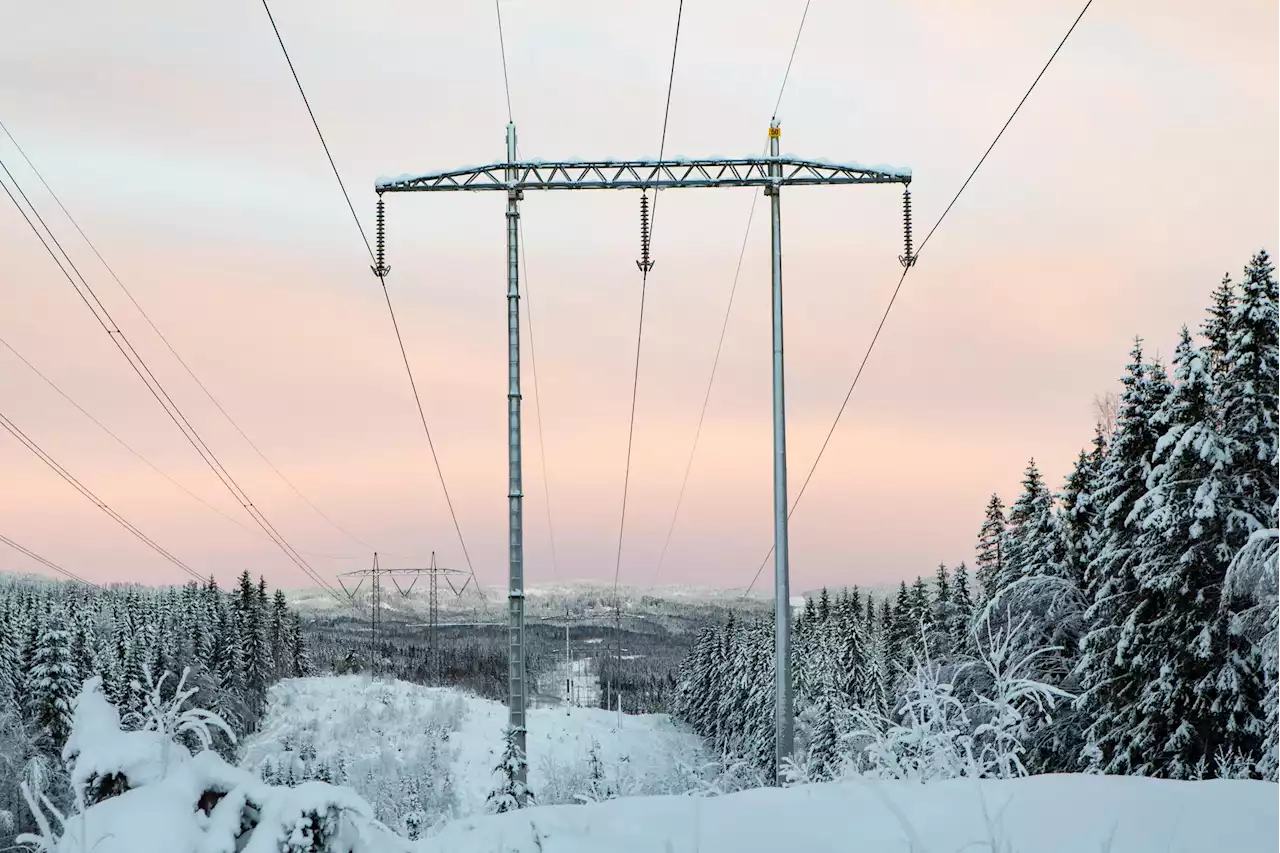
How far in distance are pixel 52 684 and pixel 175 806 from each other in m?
41.2

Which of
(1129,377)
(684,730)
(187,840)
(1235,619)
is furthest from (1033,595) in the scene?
(684,730)

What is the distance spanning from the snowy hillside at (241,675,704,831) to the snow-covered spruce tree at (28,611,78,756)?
17853 mm

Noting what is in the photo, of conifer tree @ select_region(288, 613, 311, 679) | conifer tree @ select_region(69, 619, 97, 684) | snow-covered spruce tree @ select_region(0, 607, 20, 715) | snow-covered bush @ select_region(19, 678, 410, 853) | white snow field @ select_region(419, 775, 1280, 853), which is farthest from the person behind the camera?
conifer tree @ select_region(288, 613, 311, 679)

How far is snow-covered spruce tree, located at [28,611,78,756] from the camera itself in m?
38.1

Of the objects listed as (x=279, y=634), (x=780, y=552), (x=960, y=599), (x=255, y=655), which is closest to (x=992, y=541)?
(x=960, y=599)

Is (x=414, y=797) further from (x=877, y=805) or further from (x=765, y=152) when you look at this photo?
(x=877, y=805)

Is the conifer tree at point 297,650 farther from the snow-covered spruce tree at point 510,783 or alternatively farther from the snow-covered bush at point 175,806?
the snow-covered bush at point 175,806

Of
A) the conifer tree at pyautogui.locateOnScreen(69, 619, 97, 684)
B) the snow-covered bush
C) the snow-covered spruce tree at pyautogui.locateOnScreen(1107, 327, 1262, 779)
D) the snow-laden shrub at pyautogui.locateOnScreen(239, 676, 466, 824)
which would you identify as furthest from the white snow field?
the snow-laden shrub at pyautogui.locateOnScreen(239, 676, 466, 824)

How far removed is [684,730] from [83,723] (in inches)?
4184

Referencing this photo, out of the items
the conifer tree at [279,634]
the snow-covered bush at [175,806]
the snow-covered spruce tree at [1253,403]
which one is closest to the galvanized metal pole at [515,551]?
the snow-covered bush at [175,806]

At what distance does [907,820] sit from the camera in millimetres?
4672

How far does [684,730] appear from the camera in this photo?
10569 cm

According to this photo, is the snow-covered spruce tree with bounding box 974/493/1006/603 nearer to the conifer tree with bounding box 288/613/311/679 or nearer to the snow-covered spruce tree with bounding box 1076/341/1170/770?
the snow-covered spruce tree with bounding box 1076/341/1170/770

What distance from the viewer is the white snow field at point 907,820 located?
181 inches
